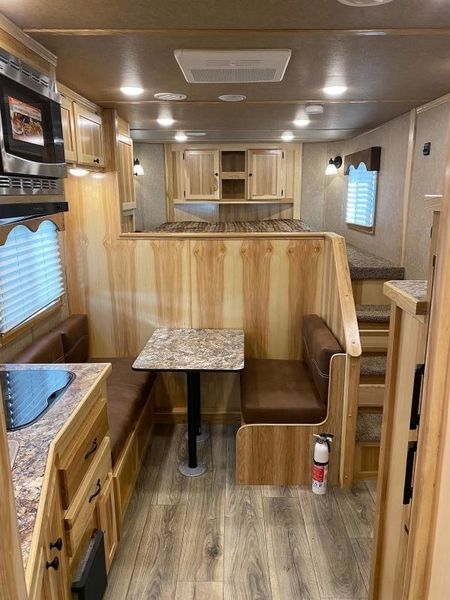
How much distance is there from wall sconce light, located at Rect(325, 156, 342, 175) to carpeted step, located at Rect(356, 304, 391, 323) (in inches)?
116

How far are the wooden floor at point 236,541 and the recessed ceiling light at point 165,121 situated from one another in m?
2.93

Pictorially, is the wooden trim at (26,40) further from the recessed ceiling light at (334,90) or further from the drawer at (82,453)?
the recessed ceiling light at (334,90)

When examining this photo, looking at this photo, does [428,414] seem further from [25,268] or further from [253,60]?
[25,268]

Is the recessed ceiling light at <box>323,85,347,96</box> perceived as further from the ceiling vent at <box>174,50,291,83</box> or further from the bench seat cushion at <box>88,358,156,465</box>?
the bench seat cushion at <box>88,358,156,465</box>

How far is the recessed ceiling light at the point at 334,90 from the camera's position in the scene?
2.79 meters

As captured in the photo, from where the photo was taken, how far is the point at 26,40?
185cm

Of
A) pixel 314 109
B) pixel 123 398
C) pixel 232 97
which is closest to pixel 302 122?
pixel 314 109

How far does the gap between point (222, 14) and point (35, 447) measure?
5.37ft

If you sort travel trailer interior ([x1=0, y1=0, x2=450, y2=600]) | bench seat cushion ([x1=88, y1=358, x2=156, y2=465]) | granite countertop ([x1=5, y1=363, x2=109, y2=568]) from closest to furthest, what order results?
granite countertop ([x1=5, y1=363, x2=109, y2=568]), travel trailer interior ([x1=0, y1=0, x2=450, y2=600]), bench seat cushion ([x1=88, y1=358, x2=156, y2=465])

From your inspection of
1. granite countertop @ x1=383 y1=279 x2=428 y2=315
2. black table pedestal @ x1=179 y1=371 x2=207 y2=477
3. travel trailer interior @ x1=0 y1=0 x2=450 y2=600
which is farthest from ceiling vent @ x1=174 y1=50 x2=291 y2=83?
black table pedestal @ x1=179 y1=371 x2=207 y2=477

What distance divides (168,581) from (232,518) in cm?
53

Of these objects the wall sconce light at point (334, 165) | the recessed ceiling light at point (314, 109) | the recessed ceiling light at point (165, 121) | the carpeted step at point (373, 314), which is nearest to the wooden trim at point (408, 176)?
the carpeted step at point (373, 314)

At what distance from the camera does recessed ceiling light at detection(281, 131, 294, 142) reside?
5.27m

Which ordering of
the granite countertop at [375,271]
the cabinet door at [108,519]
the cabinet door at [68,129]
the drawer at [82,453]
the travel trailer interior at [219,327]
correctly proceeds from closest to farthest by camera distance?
the travel trailer interior at [219,327] → the drawer at [82,453] → the cabinet door at [108,519] → the cabinet door at [68,129] → the granite countertop at [375,271]
